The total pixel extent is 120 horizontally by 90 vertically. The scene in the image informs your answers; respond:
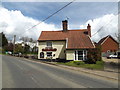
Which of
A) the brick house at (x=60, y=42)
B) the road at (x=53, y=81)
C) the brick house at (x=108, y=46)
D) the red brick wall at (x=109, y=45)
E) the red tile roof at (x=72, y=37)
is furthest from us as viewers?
the red brick wall at (x=109, y=45)

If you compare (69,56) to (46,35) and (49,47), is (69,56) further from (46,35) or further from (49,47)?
(46,35)

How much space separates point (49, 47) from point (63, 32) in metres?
6.27

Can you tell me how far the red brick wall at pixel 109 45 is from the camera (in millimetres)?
51009

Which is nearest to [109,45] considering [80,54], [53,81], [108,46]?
[108,46]

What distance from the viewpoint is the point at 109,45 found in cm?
5141

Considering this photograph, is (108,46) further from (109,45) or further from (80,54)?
(80,54)

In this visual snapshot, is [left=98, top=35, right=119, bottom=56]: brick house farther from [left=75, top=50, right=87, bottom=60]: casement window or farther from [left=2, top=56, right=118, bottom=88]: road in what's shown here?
[left=2, top=56, right=118, bottom=88]: road

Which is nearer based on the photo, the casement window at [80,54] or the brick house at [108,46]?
the casement window at [80,54]

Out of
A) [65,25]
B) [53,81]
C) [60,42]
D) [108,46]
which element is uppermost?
[65,25]

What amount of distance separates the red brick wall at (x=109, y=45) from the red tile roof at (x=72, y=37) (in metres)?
17.0

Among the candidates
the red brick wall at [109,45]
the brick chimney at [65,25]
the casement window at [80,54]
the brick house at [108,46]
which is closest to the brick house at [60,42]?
the brick chimney at [65,25]

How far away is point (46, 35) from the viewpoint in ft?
123

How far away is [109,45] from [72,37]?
70.7 ft

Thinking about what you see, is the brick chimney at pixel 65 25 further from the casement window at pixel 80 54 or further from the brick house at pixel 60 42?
the casement window at pixel 80 54
